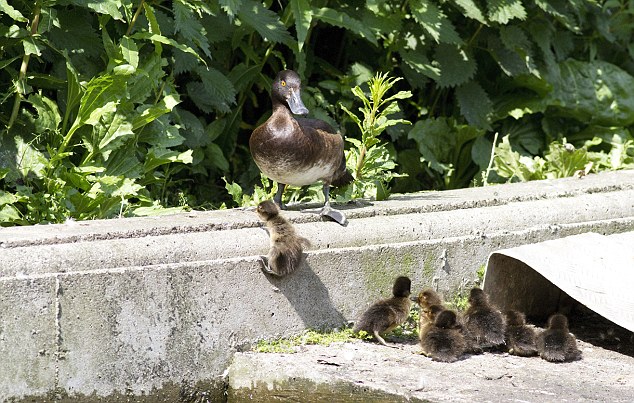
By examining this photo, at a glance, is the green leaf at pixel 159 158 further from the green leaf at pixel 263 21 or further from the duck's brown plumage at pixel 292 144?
the green leaf at pixel 263 21

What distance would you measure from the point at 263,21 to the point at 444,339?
7.53 feet

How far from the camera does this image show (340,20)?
6.11 m

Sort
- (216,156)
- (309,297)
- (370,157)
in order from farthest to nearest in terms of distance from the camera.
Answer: (216,156) → (370,157) → (309,297)

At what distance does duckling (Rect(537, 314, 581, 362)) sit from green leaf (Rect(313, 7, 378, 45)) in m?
2.29

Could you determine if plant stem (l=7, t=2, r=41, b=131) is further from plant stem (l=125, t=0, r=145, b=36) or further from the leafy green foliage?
the leafy green foliage

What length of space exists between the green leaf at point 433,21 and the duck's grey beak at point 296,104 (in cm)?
180

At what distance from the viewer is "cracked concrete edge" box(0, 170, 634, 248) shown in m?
4.27

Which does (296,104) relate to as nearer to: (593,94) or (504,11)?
(504,11)

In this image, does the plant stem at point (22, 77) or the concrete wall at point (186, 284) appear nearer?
the concrete wall at point (186, 284)

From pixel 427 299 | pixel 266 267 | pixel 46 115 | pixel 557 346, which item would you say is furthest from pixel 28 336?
pixel 557 346

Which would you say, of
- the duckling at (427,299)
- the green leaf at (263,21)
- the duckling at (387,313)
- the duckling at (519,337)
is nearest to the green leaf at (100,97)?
the green leaf at (263,21)

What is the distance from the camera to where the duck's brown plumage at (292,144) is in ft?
16.1

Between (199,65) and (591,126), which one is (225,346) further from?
(591,126)

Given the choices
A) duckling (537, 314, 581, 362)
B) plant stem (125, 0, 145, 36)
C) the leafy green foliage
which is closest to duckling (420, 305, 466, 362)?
duckling (537, 314, 581, 362)
